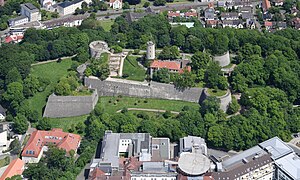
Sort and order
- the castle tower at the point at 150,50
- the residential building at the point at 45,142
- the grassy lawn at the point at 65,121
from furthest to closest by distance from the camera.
Answer: the castle tower at the point at 150,50
the grassy lawn at the point at 65,121
the residential building at the point at 45,142

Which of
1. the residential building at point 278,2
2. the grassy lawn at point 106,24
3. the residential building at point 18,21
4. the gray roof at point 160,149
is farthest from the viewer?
the residential building at point 278,2

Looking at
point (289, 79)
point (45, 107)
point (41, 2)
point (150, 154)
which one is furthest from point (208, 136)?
point (41, 2)

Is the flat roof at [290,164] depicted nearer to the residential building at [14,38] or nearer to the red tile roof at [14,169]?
the red tile roof at [14,169]

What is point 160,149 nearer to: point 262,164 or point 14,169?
point 262,164

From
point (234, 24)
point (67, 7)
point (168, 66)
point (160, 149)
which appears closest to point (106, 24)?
point (67, 7)

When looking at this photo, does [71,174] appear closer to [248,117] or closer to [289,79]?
[248,117]

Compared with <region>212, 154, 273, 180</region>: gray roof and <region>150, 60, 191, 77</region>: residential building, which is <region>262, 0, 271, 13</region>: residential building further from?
<region>212, 154, 273, 180</region>: gray roof

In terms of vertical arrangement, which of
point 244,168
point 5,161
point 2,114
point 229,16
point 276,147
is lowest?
point 5,161

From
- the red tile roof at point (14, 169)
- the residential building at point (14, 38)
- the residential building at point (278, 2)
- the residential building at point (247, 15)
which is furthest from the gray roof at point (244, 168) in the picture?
the residential building at point (278, 2)
